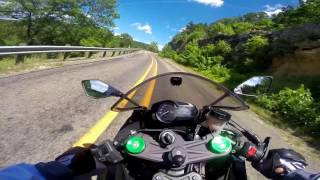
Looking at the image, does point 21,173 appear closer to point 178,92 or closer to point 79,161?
point 79,161

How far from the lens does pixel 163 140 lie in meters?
1.91

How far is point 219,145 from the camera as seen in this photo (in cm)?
193

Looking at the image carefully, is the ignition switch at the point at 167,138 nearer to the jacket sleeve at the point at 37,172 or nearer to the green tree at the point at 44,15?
the jacket sleeve at the point at 37,172

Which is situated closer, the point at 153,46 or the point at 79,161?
the point at 79,161

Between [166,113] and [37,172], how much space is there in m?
0.81

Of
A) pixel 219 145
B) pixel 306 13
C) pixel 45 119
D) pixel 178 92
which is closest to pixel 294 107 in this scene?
pixel 45 119

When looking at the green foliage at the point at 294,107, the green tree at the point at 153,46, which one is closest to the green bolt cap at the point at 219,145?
the green foliage at the point at 294,107

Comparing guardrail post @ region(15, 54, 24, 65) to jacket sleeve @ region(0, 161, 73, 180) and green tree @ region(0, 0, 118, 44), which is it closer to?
jacket sleeve @ region(0, 161, 73, 180)

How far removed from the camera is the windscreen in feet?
8.19

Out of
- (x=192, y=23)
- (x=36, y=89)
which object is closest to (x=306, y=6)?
(x=36, y=89)

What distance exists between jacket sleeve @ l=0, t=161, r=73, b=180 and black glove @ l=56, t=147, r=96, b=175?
0.13 meters

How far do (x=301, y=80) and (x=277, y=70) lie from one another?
5184 millimetres

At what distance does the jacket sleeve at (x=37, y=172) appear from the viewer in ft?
6.45

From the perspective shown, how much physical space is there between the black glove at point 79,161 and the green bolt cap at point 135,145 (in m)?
0.74
